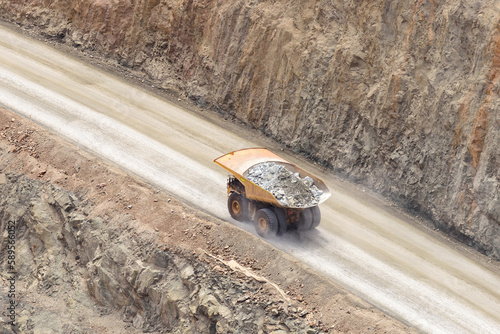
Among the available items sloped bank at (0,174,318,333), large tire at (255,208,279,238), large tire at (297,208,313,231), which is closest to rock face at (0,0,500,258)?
large tire at (297,208,313,231)

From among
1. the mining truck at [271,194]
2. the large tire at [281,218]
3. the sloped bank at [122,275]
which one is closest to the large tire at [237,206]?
the mining truck at [271,194]

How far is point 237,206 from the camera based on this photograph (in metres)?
18.4

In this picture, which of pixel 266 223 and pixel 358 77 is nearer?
pixel 266 223

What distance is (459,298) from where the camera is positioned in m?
15.7

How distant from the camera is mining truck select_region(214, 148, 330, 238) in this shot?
17094mm

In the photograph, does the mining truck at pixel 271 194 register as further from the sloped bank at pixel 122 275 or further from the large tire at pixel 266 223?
the sloped bank at pixel 122 275

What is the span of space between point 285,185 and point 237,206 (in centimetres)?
191

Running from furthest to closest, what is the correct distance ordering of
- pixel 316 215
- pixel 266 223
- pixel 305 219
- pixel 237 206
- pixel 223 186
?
pixel 223 186 → pixel 237 206 → pixel 316 215 → pixel 305 219 → pixel 266 223

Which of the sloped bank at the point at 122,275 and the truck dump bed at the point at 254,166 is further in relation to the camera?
the truck dump bed at the point at 254,166

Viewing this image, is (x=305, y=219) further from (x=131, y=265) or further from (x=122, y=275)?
(x=122, y=275)

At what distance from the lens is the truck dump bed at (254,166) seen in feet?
55.6

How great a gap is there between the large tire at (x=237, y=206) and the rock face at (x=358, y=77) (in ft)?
16.6

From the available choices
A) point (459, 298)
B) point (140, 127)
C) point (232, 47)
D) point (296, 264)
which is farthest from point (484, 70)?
point (140, 127)

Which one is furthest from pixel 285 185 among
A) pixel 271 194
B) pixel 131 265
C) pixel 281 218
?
pixel 131 265
